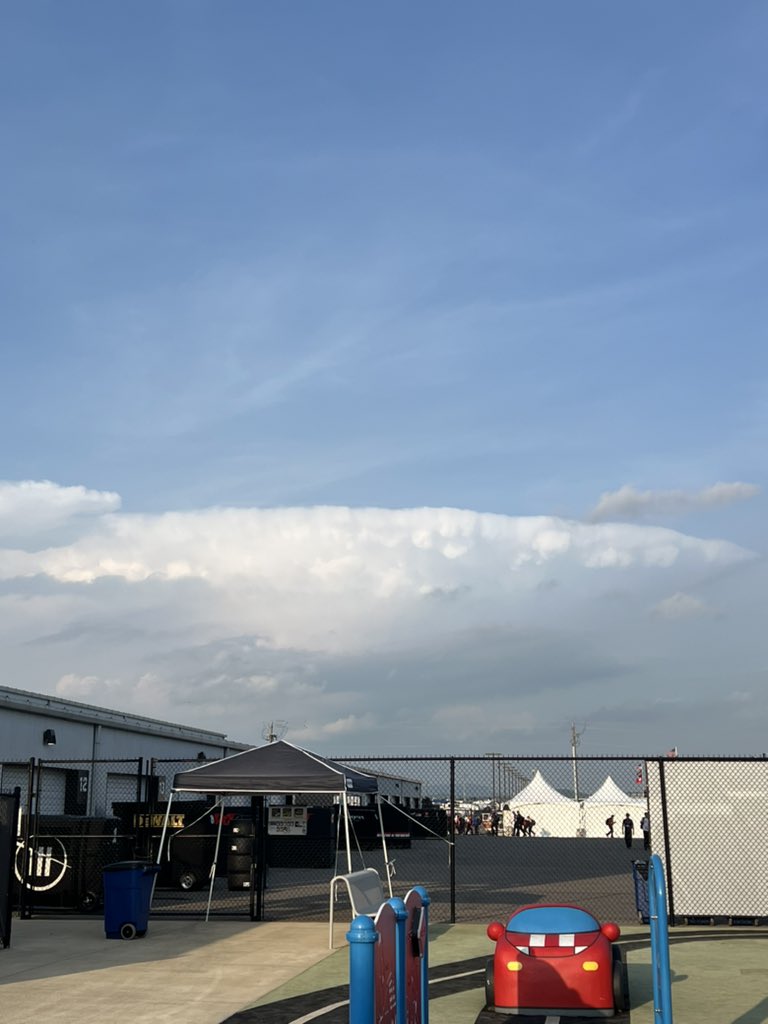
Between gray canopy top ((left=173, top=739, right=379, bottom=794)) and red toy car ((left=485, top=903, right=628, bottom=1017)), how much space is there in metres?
6.02

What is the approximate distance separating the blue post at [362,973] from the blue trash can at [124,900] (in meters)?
10.3

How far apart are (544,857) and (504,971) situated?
33.7 metres

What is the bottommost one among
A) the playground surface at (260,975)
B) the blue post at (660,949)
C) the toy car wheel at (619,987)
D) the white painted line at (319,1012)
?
the white painted line at (319,1012)

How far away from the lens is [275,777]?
1680cm

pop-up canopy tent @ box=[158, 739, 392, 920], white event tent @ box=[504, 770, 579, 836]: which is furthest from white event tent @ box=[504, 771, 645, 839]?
pop-up canopy tent @ box=[158, 739, 392, 920]

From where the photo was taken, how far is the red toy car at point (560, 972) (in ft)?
35.0

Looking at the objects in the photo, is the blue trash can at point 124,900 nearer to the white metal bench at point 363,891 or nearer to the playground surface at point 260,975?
the playground surface at point 260,975

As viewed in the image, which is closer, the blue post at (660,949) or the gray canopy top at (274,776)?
the blue post at (660,949)

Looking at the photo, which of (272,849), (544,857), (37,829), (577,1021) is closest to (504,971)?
(577,1021)

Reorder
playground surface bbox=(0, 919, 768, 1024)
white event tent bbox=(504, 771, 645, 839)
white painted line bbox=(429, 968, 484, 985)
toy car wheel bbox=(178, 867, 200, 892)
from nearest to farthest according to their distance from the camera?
playground surface bbox=(0, 919, 768, 1024) → white painted line bbox=(429, 968, 484, 985) → toy car wheel bbox=(178, 867, 200, 892) → white event tent bbox=(504, 771, 645, 839)

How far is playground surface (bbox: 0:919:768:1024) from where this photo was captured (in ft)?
36.1

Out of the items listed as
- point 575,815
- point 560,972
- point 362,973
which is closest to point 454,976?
point 560,972

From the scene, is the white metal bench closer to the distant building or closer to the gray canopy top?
the gray canopy top

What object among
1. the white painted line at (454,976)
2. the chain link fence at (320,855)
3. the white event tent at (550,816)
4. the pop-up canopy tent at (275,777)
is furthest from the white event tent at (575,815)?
the white painted line at (454,976)
